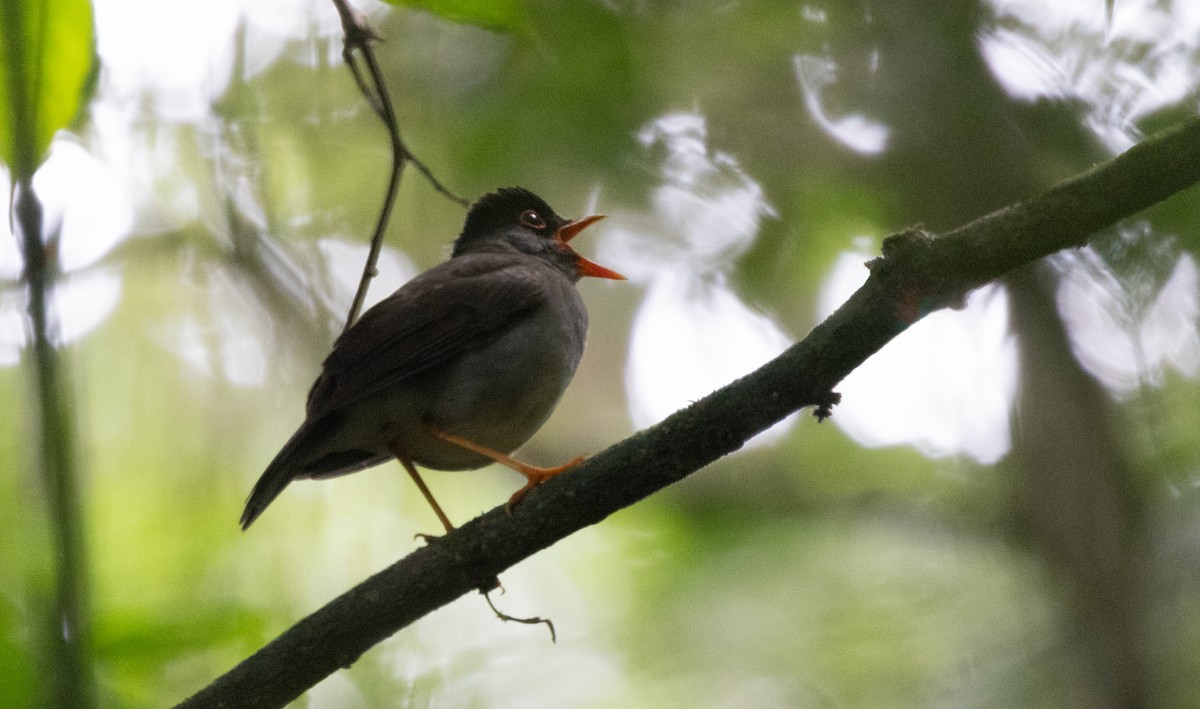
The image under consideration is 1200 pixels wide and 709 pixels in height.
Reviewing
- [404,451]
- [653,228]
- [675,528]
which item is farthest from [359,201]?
[404,451]

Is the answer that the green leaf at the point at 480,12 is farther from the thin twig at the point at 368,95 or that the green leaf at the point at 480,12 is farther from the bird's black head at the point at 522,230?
the bird's black head at the point at 522,230

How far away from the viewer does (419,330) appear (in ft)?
14.9

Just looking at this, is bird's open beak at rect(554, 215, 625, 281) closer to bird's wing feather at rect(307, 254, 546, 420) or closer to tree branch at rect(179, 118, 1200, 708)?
bird's wing feather at rect(307, 254, 546, 420)

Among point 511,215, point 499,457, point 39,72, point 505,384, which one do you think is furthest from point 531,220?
point 39,72

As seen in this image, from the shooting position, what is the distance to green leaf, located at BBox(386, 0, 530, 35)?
2.46 m

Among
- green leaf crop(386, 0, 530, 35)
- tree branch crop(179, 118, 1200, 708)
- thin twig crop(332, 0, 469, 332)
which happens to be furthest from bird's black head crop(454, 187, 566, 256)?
green leaf crop(386, 0, 530, 35)

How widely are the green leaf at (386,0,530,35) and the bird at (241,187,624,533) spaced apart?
2.11 metres

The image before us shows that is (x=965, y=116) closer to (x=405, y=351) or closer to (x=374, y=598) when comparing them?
(x=405, y=351)

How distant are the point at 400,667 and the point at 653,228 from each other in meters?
3.30

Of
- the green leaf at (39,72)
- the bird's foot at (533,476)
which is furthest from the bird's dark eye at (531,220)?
the green leaf at (39,72)

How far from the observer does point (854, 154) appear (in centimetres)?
666

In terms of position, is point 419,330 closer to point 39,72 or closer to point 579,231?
point 579,231

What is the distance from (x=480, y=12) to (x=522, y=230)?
3442 mm

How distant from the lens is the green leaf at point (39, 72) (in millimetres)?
2113
